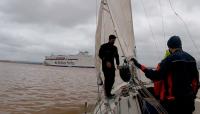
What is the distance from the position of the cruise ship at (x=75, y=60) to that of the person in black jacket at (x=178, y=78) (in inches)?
3867

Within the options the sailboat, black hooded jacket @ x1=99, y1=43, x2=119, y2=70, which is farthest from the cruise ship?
the sailboat

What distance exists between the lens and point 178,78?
4.17 metres

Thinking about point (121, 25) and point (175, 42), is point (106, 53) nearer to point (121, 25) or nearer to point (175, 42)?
point (121, 25)

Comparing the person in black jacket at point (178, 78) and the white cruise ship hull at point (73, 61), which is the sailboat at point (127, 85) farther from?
the white cruise ship hull at point (73, 61)

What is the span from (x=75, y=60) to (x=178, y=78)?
335 feet

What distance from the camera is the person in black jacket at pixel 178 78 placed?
4.17 m

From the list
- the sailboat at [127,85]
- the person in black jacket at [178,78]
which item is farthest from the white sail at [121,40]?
the person in black jacket at [178,78]

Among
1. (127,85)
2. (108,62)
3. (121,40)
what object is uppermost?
(121,40)

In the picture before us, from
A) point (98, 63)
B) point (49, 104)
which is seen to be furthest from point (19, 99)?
point (98, 63)

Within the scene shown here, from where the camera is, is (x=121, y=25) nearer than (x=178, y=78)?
No

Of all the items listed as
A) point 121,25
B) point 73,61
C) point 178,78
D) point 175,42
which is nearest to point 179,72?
point 178,78

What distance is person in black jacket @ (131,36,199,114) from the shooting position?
417 cm

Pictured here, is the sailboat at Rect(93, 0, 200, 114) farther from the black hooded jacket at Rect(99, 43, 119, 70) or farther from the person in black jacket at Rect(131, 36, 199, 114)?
the black hooded jacket at Rect(99, 43, 119, 70)

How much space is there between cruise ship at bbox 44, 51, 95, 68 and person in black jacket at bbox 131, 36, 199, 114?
98.2 meters
